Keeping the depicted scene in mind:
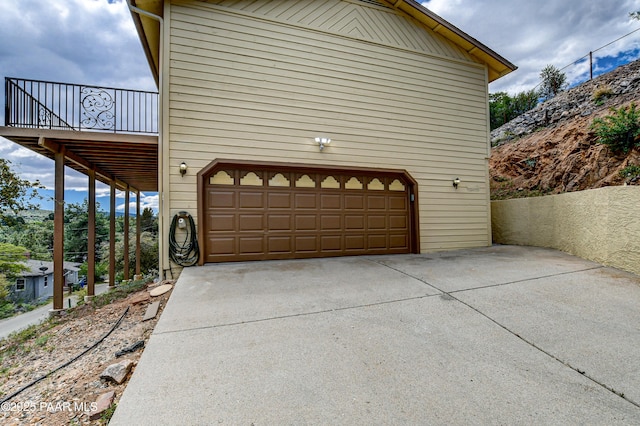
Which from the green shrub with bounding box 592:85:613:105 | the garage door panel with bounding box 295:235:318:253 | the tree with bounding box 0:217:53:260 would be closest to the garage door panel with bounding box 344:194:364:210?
the garage door panel with bounding box 295:235:318:253

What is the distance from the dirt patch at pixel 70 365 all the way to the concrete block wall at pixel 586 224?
272 inches

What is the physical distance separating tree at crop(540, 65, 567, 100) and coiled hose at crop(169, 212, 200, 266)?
17361 millimetres

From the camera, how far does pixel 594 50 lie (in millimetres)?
10672

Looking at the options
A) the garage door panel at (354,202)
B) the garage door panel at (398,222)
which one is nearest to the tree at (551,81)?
the garage door panel at (398,222)

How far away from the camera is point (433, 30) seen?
269 inches

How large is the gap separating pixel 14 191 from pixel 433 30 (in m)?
15.8

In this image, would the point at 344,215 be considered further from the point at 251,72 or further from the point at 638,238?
the point at 638,238

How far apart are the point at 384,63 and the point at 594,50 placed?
10924mm

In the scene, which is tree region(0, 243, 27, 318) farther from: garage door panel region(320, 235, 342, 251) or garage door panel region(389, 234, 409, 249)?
garage door panel region(389, 234, 409, 249)

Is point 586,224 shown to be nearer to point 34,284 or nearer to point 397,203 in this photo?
point 397,203

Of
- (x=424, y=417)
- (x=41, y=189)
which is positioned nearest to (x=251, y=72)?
(x=424, y=417)

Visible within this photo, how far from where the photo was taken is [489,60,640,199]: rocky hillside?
21.9 ft

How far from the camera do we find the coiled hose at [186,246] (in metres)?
4.95

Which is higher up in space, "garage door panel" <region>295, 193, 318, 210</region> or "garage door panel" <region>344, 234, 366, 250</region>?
"garage door panel" <region>295, 193, 318, 210</region>
